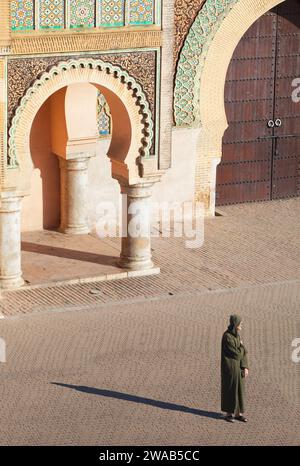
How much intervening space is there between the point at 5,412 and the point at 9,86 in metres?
4.03

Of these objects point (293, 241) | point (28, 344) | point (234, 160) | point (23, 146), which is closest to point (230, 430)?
point (28, 344)

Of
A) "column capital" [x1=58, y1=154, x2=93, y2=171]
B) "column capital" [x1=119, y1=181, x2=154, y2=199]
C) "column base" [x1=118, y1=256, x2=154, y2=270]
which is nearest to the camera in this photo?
"column capital" [x1=119, y1=181, x2=154, y2=199]

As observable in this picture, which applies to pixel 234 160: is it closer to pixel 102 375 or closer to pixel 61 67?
pixel 61 67

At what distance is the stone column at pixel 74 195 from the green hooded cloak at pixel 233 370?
19.0 ft

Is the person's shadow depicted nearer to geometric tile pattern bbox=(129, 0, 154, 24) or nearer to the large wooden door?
geometric tile pattern bbox=(129, 0, 154, 24)

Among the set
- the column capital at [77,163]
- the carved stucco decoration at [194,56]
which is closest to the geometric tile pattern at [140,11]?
the carved stucco decoration at [194,56]

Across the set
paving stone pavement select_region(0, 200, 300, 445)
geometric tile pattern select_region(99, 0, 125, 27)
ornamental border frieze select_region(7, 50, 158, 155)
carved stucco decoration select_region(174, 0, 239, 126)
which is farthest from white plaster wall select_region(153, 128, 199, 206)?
geometric tile pattern select_region(99, 0, 125, 27)

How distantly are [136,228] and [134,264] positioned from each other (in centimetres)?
43

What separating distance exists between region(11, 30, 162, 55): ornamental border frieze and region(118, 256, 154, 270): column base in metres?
2.55

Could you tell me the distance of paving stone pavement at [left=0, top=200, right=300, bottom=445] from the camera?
42.9 ft

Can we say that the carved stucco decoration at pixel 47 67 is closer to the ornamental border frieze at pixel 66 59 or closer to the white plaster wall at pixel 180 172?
the ornamental border frieze at pixel 66 59

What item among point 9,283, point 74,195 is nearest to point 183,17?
point 74,195

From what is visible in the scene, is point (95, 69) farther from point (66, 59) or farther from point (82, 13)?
point (82, 13)

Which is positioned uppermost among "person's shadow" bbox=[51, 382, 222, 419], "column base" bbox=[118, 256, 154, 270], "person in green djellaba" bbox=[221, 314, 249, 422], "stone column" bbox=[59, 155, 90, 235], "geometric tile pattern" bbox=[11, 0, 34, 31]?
"geometric tile pattern" bbox=[11, 0, 34, 31]
